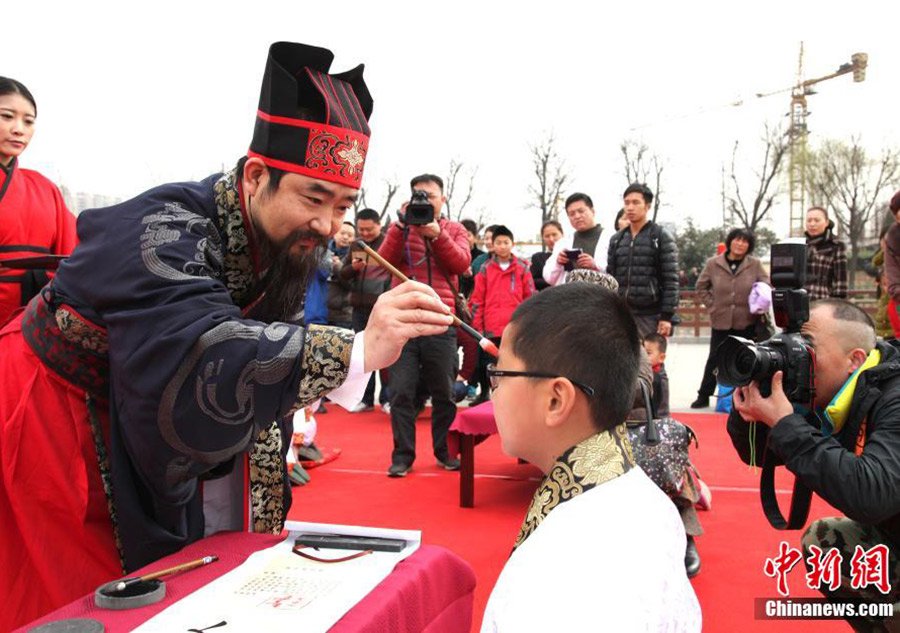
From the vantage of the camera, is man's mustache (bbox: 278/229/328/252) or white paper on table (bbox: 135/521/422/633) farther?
man's mustache (bbox: 278/229/328/252)

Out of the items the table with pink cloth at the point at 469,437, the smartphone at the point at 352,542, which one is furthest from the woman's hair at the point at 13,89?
the table with pink cloth at the point at 469,437

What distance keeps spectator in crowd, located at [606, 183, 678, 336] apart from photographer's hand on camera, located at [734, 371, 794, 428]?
3236 millimetres

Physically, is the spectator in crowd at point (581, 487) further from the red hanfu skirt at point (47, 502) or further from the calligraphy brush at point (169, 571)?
the red hanfu skirt at point (47, 502)

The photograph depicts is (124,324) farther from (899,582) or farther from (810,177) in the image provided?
(810,177)

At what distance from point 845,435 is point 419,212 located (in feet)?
9.14

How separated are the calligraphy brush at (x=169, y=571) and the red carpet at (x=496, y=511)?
1504 mm

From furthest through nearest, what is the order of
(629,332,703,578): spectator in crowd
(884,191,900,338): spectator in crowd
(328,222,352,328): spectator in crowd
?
(328,222,352,328): spectator in crowd → (884,191,900,338): spectator in crowd → (629,332,703,578): spectator in crowd

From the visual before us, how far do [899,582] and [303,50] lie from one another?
2156 mm

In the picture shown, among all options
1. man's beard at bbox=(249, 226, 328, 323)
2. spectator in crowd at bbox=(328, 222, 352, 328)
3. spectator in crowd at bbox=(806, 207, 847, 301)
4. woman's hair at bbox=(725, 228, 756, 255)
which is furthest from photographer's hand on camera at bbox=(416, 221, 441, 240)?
spectator in crowd at bbox=(806, 207, 847, 301)

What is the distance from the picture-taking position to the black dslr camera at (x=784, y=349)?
6.36ft

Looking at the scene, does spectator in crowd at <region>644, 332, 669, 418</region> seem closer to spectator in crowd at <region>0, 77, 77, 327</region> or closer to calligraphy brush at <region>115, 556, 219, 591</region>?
calligraphy brush at <region>115, 556, 219, 591</region>

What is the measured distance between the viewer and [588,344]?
137cm

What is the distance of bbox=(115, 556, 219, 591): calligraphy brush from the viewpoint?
3.96ft
